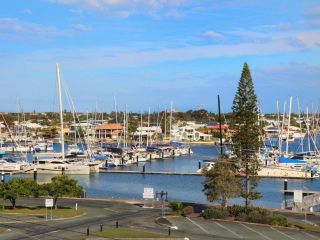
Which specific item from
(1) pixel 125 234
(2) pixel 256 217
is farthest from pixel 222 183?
(1) pixel 125 234

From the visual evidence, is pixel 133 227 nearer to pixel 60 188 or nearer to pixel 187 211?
pixel 187 211

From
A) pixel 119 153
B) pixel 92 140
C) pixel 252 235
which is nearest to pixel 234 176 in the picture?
pixel 252 235

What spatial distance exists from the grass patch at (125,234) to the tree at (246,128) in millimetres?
17396

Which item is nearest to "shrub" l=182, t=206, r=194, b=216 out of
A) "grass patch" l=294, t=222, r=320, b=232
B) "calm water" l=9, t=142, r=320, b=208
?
"grass patch" l=294, t=222, r=320, b=232

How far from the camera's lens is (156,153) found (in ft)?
491

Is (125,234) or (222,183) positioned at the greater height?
(222,183)

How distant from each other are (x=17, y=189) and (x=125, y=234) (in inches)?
624

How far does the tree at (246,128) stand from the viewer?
5644 centimetres

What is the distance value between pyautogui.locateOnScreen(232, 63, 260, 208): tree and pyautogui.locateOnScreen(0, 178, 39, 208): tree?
21.2 meters

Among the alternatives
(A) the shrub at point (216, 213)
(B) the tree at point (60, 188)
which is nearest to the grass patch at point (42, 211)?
(B) the tree at point (60, 188)

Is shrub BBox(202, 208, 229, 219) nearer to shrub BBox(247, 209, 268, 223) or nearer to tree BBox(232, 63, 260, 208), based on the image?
shrub BBox(247, 209, 268, 223)

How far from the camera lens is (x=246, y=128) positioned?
56.8 meters

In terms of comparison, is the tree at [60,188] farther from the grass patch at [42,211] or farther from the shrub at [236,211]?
the shrub at [236,211]

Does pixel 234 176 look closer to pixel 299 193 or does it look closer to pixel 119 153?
pixel 299 193
